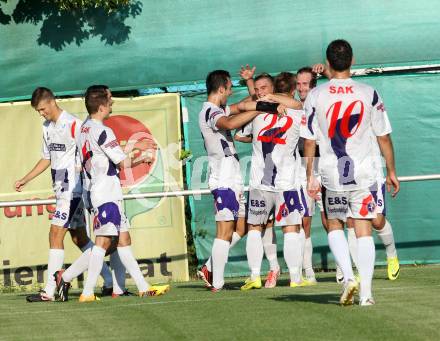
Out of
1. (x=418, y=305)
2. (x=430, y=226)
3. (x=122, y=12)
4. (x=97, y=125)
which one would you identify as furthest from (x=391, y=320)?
(x=122, y=12)

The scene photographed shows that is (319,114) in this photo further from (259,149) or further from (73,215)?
(73,215)

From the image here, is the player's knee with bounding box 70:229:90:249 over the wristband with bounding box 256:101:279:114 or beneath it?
beneath

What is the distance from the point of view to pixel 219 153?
38.5 ft

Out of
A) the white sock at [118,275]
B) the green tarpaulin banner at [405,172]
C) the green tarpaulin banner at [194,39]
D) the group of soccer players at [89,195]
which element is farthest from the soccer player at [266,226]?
the green tarpaulin banner at [194,39]

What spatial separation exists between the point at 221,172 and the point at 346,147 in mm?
2735

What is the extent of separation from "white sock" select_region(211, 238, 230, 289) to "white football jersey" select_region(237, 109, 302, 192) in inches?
29.8

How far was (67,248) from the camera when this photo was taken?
48.5 ft

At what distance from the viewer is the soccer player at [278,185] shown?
466 inches

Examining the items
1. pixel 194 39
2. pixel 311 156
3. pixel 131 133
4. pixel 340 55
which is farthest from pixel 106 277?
pixel 340 55

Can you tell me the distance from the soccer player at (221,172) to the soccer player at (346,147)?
8.15 feet

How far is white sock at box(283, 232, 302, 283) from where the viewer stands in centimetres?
1183

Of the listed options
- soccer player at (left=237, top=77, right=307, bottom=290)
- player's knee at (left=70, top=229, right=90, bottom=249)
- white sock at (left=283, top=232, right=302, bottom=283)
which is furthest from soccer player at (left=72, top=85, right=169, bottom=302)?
white sock at (left=283, top=232, right=302, bottom=283)

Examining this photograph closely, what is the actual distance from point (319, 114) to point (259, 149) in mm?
2888

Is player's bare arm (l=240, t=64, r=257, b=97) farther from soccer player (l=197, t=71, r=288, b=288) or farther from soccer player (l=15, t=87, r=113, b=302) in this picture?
soccer player (l=15, t=87, r=113, b=302)
